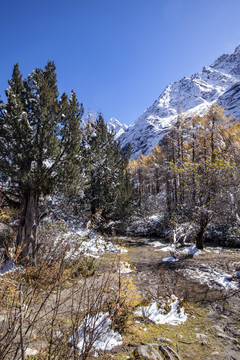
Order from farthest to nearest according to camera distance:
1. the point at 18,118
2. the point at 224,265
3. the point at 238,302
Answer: the point at 224,265 → the point at 18,118 → the point at 238,302

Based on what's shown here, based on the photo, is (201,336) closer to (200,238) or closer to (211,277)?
(211,277)

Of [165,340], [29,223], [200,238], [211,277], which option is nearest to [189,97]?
[200,238]

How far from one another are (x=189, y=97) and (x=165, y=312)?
175 metres

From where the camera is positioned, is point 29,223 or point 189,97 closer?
point 29,223

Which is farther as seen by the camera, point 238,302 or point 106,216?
point 106,216

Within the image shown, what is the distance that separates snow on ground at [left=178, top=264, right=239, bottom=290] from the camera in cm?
523

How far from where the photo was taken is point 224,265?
6.82 metres

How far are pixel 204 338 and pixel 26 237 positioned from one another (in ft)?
19.4

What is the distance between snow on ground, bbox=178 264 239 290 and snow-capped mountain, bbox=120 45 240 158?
344 ft

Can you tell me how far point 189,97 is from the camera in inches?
6009

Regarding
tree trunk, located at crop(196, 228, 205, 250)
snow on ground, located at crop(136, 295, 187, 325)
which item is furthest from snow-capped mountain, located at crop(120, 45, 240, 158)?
snow on ground, located at crop(136, 295, 187, 325)

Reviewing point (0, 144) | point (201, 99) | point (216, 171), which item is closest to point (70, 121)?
point (0, 144)

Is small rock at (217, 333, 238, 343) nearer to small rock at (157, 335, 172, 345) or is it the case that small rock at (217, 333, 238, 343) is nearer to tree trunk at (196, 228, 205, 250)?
small rock at (157, 335, 172, 345)

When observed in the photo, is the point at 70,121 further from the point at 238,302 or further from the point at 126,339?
the point at 238,302
